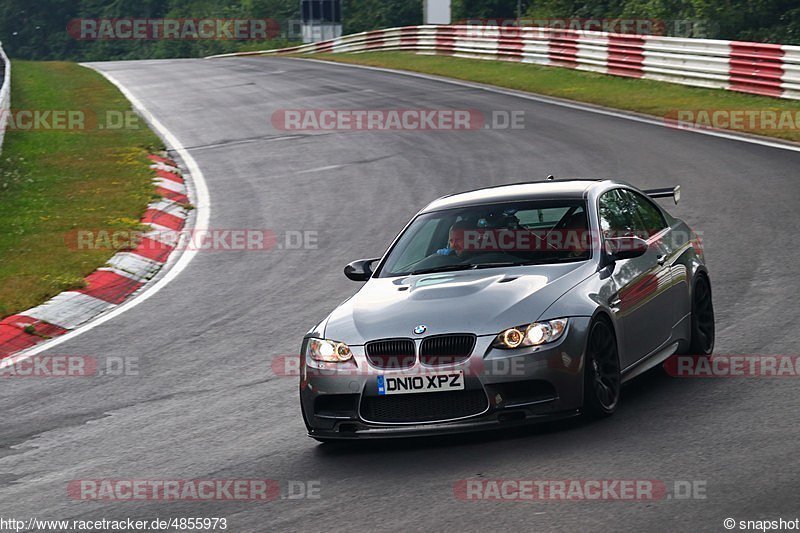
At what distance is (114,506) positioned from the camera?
21.9 feet

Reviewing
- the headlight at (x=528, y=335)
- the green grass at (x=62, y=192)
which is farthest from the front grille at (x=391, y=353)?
the green grass at (x=62, y=192)

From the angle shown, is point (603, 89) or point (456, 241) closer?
point (456, 241)

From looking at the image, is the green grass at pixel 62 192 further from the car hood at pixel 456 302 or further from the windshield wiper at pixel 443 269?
the car hood at pixel 456 302

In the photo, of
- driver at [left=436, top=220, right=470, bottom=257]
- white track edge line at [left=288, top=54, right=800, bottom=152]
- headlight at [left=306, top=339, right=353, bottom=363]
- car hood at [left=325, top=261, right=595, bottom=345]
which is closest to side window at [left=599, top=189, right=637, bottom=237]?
car hood at [left=325, top=261, right=595, bottom=345]

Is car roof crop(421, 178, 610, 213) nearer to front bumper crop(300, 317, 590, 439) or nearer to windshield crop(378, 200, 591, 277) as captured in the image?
windshield crop(378, 200, 591, 277)

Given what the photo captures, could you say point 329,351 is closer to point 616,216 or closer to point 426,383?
point 426,383

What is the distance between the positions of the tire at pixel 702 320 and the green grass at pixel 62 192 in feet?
22.6

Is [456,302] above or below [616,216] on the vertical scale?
below

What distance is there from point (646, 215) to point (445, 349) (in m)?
2.84

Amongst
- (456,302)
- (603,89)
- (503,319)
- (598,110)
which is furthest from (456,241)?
(603,89)

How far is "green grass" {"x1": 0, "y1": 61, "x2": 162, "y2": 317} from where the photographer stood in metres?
13.9

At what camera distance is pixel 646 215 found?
9.39 metres

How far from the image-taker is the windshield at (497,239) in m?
8.28

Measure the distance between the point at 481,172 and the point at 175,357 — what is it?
885 cm
